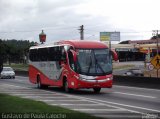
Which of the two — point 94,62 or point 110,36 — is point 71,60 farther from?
point 110,36

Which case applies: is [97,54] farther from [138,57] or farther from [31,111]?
[138,57]

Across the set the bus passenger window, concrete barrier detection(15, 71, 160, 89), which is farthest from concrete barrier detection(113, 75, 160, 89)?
the bus passenger window

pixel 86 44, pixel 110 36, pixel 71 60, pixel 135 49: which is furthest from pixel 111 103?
pixel 135 49

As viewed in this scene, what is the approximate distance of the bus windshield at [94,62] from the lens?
26.5 meters

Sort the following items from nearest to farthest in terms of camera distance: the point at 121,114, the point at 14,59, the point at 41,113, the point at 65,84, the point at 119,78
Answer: the point at 41,113 < the point at 121,114 < the point at 65,84 < the point at 119,78 < the point at 14,59

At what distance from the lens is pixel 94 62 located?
26.7 m

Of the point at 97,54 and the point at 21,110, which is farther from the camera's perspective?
the point at 97,54

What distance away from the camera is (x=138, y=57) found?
6319 inches

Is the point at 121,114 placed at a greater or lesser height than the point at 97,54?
lesser

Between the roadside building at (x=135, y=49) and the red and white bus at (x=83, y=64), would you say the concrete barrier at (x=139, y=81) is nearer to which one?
the red and white bus at (x=83, y=64)

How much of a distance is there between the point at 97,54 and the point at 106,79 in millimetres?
1505

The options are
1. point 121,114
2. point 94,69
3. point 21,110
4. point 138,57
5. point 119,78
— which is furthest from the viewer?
point 138,57

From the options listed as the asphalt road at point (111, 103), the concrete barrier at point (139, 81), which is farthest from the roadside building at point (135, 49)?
the asphalt road at point (111, 103)

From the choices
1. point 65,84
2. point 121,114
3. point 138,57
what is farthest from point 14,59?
point 121,114
